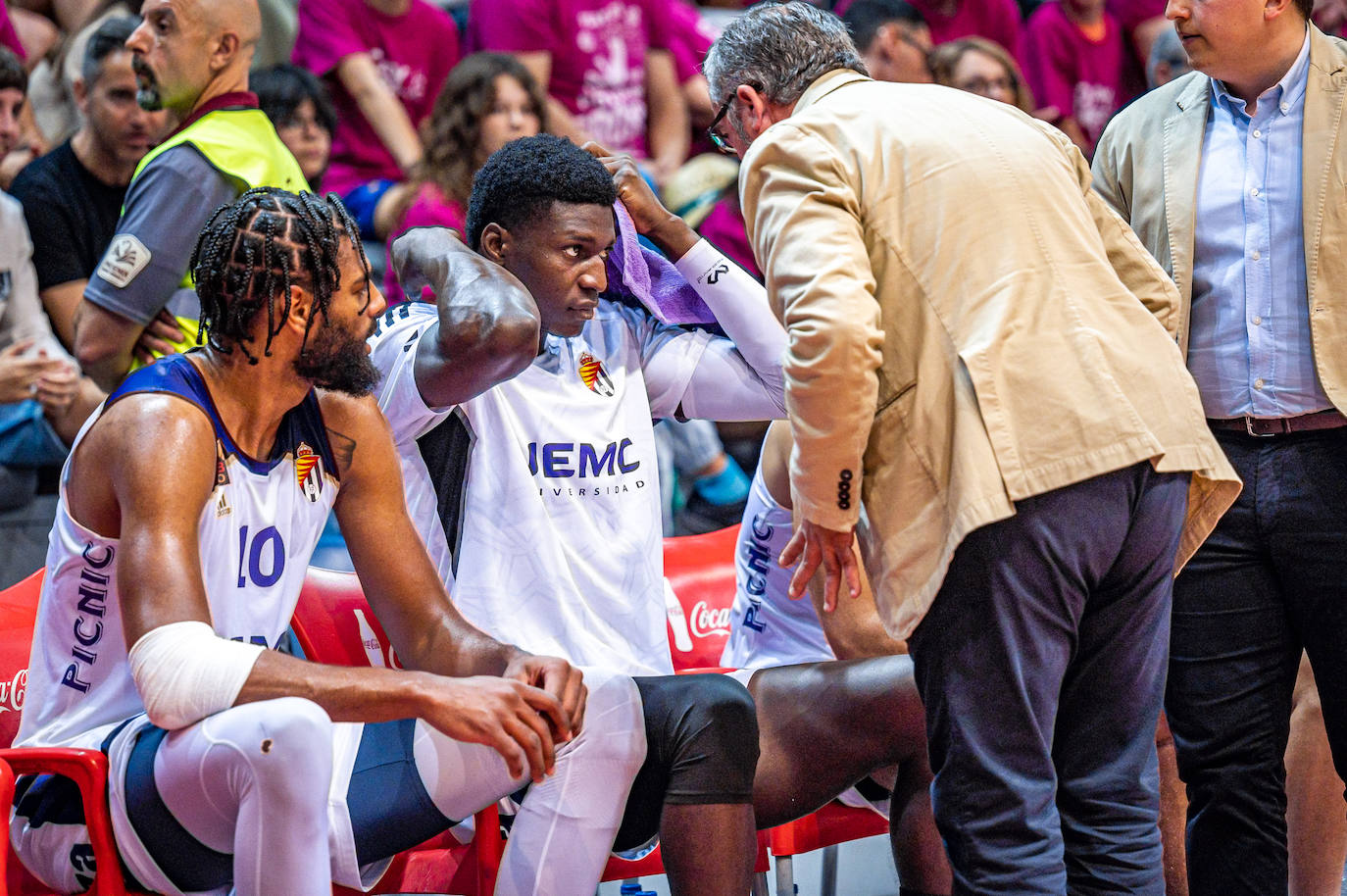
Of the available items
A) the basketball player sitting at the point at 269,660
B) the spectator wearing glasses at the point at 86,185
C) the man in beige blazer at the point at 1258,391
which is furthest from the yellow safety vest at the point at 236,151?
the man in beige blazer at the point at 1258,391

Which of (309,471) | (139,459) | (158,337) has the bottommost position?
(158,337)

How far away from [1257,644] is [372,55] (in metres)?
3.72

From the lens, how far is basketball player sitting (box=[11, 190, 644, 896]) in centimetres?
202

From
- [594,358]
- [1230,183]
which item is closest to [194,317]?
[594,358]

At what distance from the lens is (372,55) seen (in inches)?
205

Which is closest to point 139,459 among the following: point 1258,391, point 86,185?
point 1258,391

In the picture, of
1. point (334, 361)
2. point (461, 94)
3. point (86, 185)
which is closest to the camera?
point (334, 361)

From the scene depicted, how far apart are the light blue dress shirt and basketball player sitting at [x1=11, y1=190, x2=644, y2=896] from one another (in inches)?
47.3

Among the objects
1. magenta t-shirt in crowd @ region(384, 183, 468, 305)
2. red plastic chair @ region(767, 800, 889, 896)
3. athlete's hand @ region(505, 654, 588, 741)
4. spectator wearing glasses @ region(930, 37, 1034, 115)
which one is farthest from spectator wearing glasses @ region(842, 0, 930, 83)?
athlete's hand @ region(505, 654, 588, 741)

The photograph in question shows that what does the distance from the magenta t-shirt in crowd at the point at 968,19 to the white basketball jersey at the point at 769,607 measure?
358cm

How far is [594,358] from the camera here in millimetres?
2859

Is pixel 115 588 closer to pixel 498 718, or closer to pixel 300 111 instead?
pixel 498 718

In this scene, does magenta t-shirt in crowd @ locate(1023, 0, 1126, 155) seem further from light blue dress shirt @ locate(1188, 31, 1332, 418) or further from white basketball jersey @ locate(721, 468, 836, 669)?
white basketball jersey @ locate(721, 468, 836, 669)

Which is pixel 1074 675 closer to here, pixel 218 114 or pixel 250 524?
pixel 250 524
